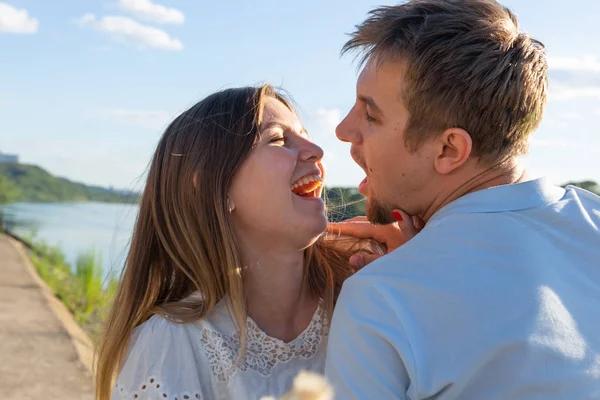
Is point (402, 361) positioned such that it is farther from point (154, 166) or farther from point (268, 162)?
point (154, 166)

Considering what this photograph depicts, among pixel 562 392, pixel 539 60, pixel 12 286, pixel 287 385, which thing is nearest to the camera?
pixel 562 392

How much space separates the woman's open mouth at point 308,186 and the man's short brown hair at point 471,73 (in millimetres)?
651

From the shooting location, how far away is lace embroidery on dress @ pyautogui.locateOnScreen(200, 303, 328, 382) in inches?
102

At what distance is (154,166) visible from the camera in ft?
9.66

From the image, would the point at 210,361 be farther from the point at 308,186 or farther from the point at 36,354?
the point at 36,354

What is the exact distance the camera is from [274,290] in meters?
2.88

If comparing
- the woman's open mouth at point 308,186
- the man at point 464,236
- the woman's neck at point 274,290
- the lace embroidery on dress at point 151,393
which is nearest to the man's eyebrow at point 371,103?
the man at point 464,236

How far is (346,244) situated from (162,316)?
3.21ft

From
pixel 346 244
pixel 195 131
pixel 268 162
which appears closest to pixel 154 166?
pixel 195 131

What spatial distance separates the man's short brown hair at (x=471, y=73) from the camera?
7.16ft

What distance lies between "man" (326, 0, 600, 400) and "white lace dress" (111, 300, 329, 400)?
727mm

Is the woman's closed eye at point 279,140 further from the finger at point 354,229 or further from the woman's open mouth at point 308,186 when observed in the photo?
the finger at point 354,229

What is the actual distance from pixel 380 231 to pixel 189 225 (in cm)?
72

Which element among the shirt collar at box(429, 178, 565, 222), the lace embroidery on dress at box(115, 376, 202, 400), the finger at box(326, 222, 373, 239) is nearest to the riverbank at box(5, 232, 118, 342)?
the finger at box(326, 222, 373, 239)
